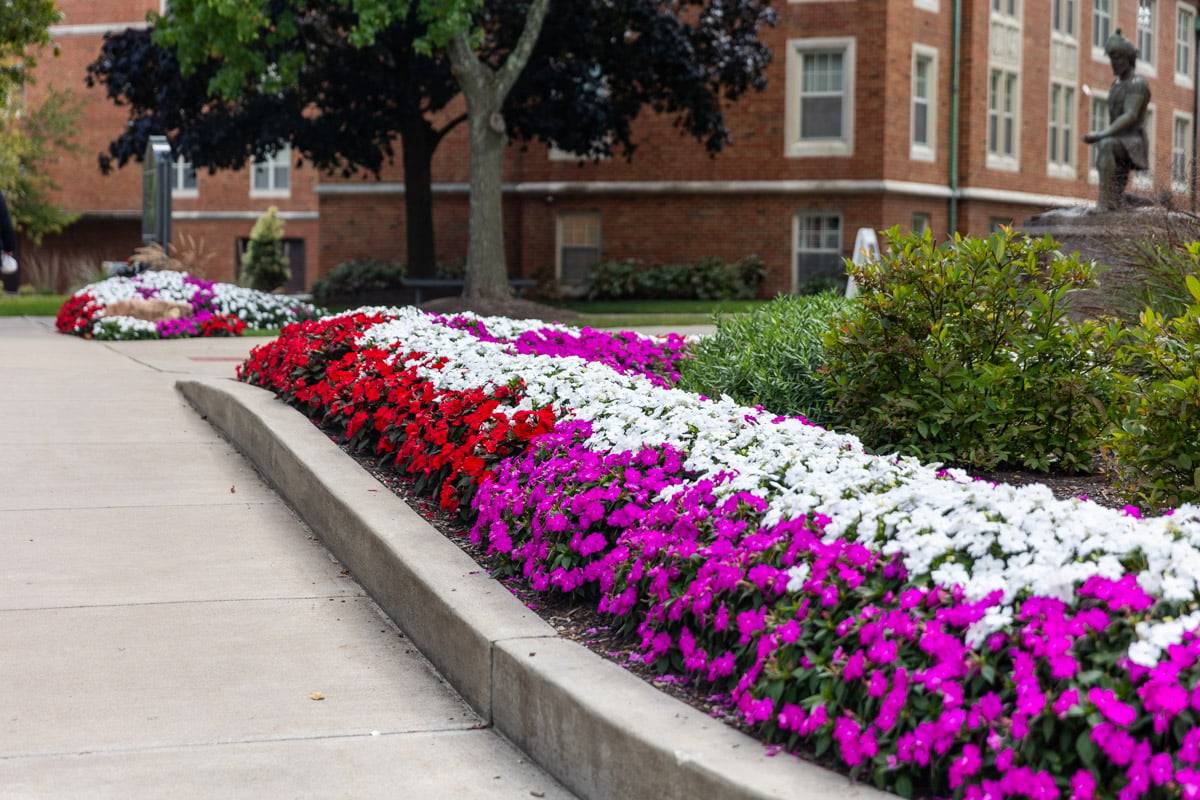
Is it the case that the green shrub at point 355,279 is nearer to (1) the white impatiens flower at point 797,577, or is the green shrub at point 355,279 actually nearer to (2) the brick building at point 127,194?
(2) the brick building at point 127,194

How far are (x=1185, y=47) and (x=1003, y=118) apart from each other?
11971mm

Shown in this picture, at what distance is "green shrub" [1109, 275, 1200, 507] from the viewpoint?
4.86m

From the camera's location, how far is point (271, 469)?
7738 mm

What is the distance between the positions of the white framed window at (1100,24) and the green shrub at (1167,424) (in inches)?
1360

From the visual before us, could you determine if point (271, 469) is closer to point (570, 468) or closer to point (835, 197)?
point (570, 468)

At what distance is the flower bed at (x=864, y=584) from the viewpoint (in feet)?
9.71

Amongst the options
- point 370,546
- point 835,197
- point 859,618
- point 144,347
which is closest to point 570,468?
point 370,546

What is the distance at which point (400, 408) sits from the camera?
7086mm

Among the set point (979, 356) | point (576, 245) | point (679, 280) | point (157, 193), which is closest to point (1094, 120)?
point (679, 280)

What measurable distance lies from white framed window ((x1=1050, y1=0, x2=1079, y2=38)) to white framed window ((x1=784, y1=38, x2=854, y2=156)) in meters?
8.32

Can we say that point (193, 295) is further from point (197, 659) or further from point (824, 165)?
point (824, 165)

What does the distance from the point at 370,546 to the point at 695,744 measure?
2537mm

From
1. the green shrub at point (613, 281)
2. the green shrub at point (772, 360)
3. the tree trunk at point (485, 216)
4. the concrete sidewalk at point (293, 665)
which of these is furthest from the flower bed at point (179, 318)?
the green shrub at point (613, 281)

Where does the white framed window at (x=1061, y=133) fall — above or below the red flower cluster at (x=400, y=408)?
above
